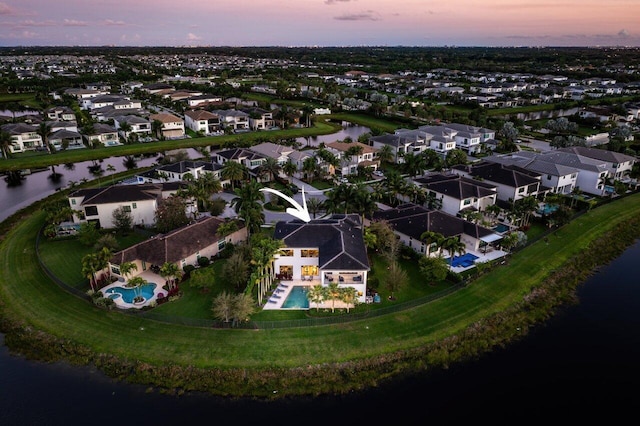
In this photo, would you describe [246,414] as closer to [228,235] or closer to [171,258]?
[171,258]

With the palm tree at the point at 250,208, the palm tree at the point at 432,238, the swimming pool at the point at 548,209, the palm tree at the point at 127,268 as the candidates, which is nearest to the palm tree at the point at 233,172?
the palm tree at the point at 250,208

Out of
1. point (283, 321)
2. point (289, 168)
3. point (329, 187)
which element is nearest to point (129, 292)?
point (283, 321)

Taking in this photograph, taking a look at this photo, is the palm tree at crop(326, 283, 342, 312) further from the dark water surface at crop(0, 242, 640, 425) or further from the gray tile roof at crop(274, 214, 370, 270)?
the dark water surface at crop(0, 242, 640, 425)

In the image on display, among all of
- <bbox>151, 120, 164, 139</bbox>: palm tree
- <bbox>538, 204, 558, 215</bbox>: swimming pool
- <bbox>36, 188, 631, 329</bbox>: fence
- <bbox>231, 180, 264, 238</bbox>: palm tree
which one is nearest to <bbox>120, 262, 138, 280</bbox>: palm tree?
<bbox>36, 188, 631, 329</bbox>: fence

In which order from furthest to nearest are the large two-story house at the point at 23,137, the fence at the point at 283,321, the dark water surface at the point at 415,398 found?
the large two-story house at the point at 23,137 < the fence at the point at 283,321 < the dark water surface at the point at 415,398

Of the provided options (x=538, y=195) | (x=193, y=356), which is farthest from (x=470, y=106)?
(x=193, y=356)

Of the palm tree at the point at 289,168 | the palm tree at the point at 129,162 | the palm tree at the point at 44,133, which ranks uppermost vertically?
the palm tree at the point at 44,133

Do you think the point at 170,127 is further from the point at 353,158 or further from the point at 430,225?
the point at 430,225

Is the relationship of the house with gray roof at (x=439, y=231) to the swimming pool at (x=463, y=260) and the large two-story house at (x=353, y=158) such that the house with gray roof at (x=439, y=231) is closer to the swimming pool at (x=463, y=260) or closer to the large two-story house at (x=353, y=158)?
the swimming pool at (x=463, y=260)
